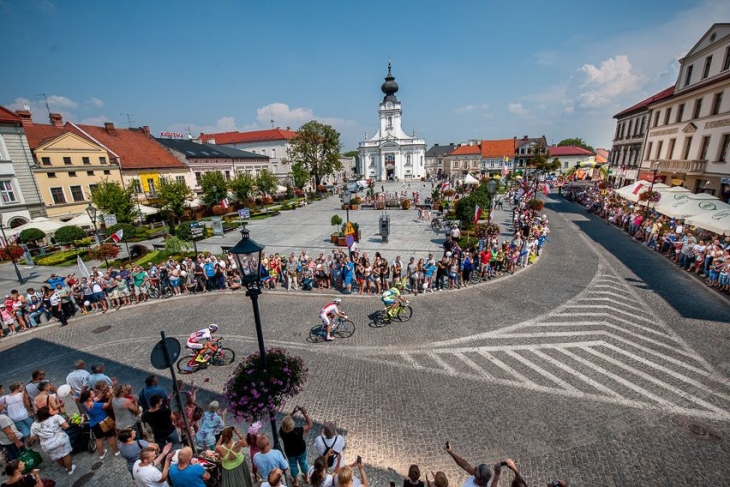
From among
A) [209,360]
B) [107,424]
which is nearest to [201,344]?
[209,360]

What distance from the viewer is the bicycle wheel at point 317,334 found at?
11.0 meters

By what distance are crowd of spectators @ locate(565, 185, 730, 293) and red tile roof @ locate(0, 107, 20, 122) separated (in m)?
46.4

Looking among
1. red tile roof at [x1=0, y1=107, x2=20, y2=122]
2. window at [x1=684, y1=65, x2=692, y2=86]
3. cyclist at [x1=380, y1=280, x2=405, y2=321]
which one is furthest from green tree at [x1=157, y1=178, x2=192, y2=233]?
window at [x1=684, y1=65, x2=692, y2=86]

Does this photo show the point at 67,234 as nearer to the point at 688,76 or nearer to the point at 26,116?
the point at 26,116

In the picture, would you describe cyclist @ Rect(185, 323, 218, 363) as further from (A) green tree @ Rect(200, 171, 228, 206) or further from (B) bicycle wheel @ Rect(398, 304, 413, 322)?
(A) green tree @ Rect(200, 171, 228, 206)

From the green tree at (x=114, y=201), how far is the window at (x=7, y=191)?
7.71 metres

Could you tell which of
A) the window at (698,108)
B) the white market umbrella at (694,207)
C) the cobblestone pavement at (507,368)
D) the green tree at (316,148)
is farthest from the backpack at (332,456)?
the green tree at (316,148)

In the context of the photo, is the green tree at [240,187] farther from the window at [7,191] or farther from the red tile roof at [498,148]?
the red tile roof at [498,148]

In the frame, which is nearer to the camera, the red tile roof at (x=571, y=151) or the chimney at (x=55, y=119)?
the chimney at (x=55, y=119)

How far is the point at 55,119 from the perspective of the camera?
1522 inches

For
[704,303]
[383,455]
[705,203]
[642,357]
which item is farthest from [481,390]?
[705,203]

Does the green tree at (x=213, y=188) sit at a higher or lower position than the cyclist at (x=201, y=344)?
higher

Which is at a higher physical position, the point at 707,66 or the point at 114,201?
the point at 707,66

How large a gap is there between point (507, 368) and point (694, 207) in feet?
57.7
